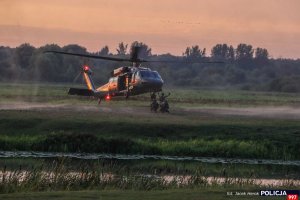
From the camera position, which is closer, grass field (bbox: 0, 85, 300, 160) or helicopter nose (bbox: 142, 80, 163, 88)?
grass field (bbox: 0, 85, 300, 160)

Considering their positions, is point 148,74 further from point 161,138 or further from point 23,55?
point 23,55

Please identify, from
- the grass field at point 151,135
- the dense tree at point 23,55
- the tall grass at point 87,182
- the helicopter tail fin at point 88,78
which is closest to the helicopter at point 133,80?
the grass field at point 151,135

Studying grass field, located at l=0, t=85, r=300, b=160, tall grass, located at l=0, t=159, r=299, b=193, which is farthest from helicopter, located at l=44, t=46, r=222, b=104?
tall grass, located at l=0, t=159, r=299, b=193

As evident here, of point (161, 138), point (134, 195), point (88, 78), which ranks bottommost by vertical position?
point (161, 138)

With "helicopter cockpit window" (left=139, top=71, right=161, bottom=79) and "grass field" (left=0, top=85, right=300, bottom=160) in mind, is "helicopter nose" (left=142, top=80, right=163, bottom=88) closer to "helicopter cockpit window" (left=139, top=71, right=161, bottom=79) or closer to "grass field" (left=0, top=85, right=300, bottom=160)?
"helicopter cockpit window" (left=139, top=71, right=161, bottom=79)

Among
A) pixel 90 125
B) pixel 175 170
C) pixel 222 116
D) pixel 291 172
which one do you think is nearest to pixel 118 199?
pixel 175 170

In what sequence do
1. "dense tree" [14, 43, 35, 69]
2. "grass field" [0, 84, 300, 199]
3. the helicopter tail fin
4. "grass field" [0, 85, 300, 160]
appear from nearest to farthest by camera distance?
"grass field" [0, 84, 300, 199] → "grass field" [0, 85, 300, 160] → the helicopter tail fin → "dense tree" [14, 43, 35, 69]

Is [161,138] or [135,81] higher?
[135,81]

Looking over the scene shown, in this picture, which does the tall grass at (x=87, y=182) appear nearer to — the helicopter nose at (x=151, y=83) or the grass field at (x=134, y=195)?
the grass field at (x=134, y=195)

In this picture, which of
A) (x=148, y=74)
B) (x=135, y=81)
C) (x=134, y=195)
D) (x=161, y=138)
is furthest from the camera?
(x=135, y=81)

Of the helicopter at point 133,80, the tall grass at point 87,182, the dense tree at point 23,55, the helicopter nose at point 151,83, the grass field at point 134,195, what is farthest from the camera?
the dense tree at point 23,55

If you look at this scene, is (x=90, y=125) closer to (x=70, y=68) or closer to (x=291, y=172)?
(x=291, y=172)

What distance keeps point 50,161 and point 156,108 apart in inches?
989

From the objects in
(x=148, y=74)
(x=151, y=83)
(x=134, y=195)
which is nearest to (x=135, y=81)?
(x=148, y=74)
